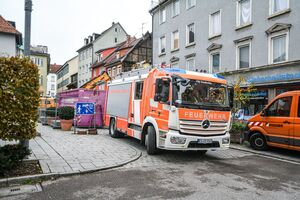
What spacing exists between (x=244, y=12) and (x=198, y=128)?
545 inches

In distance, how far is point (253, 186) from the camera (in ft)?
18.3

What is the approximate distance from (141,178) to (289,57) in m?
13.1

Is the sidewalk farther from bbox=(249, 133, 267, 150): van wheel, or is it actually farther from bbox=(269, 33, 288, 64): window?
bbox=(269, 33, 288, 64): window

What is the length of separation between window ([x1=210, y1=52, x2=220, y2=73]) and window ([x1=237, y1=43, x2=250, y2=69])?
6.47 feet

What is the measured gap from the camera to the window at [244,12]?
18000mm

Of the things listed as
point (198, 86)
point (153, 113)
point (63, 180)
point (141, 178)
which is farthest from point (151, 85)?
point (63, 180)

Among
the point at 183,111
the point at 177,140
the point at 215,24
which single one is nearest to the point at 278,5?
the point at 215,24

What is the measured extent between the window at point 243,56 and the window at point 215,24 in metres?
2.48

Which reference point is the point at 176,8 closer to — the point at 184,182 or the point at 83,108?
the point at 83,108

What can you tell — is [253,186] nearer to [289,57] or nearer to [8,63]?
[8,63]

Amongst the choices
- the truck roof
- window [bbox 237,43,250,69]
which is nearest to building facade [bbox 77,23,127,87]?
window [bbox 237,43,250,69]

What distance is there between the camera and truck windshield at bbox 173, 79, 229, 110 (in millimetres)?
7656

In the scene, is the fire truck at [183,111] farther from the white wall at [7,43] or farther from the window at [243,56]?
the white wall at [7,43]

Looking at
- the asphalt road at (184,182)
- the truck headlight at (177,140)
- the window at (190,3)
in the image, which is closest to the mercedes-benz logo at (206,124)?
the truck headlight at (177,140)
